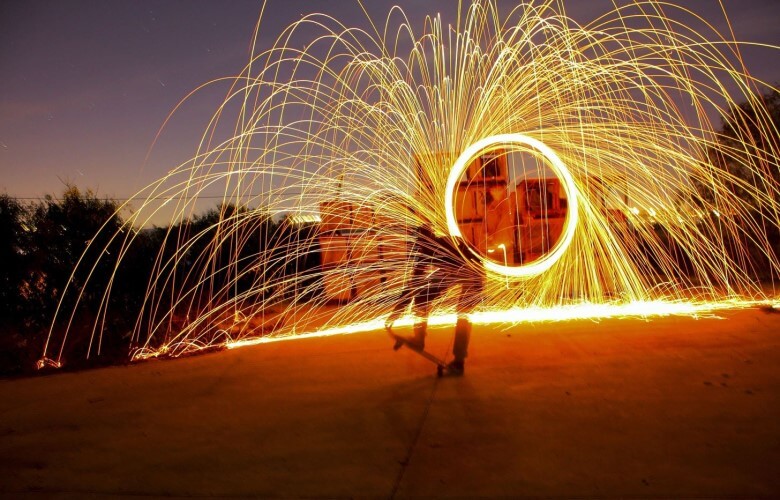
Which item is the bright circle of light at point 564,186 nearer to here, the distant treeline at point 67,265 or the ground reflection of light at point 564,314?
the ground reflection of light at point 564,314

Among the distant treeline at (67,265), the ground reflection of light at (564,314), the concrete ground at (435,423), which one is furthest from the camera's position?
the distant treeline at (67,265)

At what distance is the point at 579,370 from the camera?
5035 mm

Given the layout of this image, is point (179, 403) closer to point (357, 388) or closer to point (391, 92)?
point (357, 388)

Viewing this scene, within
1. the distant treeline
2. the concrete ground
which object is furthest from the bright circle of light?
the distant treeline

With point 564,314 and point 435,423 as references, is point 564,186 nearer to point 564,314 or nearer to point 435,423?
point 564,314

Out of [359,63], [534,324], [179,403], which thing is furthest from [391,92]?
[179,403]

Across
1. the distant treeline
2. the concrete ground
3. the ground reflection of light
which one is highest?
the distant treeline

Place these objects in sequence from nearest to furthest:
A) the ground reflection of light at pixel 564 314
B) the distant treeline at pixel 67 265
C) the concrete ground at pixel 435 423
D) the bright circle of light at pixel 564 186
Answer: the concrete ground at pixel 435 423 → the bright circle of light at pixel 564 186 → the ground reflection of light at pixel 564 314 → the distant treeline at pixel 67 265

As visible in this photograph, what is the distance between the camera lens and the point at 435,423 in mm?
4078

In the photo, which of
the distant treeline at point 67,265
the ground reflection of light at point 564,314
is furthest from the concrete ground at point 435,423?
the distant treeline at point 67,265

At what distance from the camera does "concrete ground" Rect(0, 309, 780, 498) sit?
10.6 feet

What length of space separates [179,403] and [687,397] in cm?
424

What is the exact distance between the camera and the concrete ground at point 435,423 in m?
3.22

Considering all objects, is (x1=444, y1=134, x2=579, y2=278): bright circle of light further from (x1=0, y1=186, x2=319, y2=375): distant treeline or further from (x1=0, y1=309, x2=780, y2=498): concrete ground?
(x1=0, y1=186, x2=319, y2=375): distant treeline
